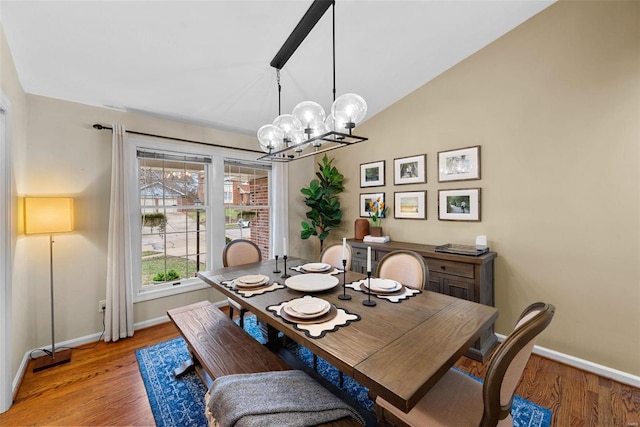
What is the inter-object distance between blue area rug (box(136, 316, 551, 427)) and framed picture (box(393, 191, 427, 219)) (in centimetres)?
194

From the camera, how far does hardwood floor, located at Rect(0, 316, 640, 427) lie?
1.76 m

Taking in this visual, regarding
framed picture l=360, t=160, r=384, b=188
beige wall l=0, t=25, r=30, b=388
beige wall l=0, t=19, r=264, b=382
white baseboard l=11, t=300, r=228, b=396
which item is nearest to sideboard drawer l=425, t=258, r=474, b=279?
framed picture l=360, t=160, r=384, b=188

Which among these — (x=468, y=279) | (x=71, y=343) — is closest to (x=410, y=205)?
(x=468, y=279)

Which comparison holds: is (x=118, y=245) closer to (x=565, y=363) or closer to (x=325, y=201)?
(x=325, y=201)

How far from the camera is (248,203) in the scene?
4008mm

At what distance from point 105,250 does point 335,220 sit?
2.87m

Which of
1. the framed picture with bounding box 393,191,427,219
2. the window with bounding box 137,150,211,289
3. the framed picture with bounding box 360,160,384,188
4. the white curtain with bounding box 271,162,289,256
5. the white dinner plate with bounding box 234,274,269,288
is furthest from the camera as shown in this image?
the white curtain with bounding box 271,162,289,256

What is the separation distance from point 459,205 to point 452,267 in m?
0.77

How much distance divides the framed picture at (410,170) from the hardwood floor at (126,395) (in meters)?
2.01

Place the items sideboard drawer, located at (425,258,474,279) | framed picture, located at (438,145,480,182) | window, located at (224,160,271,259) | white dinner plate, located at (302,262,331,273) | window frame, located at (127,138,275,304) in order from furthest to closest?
1. window, located at (224,160,271,259)
2. window frame, located at (127,138,275,304)
3. framed picture, located at (438,145,480,182)
4. sideboard drawer, located at (425,258,474,279)
5. white dinner plate, located at (302,262,331,273)

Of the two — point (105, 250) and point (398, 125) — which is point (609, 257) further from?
point (105, 250)

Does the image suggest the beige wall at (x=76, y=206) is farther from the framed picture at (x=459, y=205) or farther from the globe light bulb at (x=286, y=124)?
the framed picture at (x=459, y=205)

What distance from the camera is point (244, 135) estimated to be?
380 cm

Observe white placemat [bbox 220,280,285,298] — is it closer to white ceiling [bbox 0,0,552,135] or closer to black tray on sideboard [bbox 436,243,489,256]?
black tray on sideboard [bbox 436,243,489,256]
